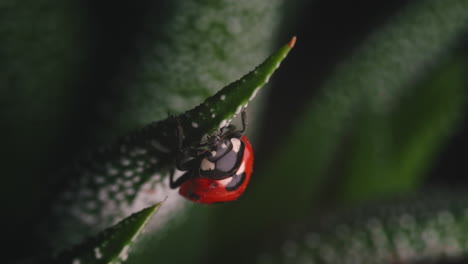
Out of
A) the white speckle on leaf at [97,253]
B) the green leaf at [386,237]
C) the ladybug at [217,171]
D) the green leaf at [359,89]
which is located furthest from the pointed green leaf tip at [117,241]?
the green leaf at [359,89]

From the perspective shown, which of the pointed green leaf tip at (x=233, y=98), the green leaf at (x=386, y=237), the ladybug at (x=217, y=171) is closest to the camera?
the pointed green leaf tip at (x=233, y=98)

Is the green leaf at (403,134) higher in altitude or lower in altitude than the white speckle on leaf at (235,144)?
higher

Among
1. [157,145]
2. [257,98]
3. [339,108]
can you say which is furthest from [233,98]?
[339,108]

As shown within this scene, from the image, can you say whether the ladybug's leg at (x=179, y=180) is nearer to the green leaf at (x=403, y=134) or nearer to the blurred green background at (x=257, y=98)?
the blurred green background at (x=257, y=98)

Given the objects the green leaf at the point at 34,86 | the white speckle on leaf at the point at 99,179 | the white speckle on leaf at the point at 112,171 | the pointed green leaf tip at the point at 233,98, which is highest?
the green leaf at the point at 34,86

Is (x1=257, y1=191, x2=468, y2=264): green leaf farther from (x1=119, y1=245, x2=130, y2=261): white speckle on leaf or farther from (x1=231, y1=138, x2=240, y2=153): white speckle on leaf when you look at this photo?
(x1=119, y1=245, x2=130, y2=261): white speckle on leaf

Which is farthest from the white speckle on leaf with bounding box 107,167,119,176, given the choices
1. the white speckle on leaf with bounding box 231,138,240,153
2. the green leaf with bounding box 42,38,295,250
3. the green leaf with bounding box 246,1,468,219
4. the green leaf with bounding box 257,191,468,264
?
the green leaf with bounding box 246,1,468,219
